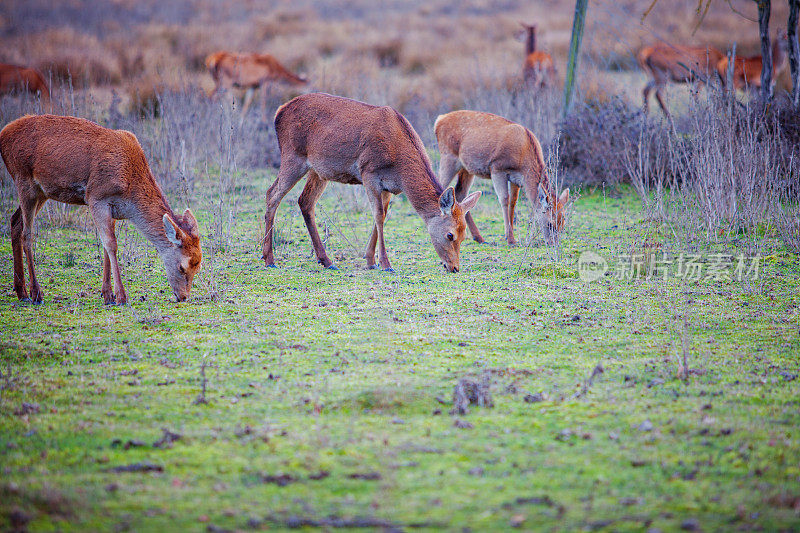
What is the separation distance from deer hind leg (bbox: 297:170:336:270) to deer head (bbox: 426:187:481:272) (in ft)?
4.52

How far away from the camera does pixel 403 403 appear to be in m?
4.78

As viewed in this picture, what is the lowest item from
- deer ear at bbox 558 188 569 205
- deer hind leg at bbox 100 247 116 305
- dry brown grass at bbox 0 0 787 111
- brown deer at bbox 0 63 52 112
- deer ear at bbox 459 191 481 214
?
deer hind leg at bbox 100 247 116 305

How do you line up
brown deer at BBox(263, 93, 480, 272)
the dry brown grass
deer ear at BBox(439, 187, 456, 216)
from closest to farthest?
deer ear at BBox(439, 187, 456, 216) → brown deer at BBox(263, 93, 480, 272) → the dry brown grass

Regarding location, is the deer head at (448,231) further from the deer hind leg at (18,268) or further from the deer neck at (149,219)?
the deer hind leg at (18,268)

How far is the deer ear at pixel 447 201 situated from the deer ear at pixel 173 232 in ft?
9.89

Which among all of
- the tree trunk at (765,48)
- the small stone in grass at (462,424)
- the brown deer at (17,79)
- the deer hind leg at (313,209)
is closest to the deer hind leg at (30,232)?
the deer hind leg at (313,209)

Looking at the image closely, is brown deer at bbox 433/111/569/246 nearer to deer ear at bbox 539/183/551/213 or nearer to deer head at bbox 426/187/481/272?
deer ear at bbox 539/183/551/213

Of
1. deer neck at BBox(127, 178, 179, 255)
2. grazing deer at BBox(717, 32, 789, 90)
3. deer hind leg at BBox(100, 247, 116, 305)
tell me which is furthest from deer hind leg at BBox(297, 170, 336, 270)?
grazing deer at BBox(717, 32, 789, 90)

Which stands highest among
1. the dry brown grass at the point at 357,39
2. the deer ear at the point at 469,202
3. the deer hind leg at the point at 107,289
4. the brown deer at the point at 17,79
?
the dry brown grass at the point at 357,39

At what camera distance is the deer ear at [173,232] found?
760 cm

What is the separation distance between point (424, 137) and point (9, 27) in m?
25.1

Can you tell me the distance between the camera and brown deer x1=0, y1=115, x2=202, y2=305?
24.7 ft

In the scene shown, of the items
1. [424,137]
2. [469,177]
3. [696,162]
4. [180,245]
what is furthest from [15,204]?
[696,162]

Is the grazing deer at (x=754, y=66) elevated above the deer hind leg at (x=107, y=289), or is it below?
above
